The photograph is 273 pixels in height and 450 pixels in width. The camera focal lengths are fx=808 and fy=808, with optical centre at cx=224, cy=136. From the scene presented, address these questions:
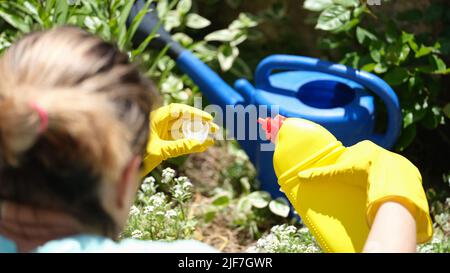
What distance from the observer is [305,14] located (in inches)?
108

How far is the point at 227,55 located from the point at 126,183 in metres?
1.67

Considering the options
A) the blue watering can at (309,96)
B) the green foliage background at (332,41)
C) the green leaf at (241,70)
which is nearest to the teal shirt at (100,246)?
the blue watering can at (309,96)

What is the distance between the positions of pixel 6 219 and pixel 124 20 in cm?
137

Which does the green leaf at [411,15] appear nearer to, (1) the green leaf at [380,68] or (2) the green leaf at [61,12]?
(1) the green leaf at [380,68]

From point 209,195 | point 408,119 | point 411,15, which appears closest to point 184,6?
point 209,195

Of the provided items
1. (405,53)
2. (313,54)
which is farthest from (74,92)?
(313,54)

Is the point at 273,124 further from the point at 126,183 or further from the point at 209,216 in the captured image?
the point at 209,216

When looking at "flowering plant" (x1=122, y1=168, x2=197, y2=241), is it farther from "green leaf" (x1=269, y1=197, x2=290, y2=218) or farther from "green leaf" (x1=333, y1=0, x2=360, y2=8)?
"green leaf" (x1=333, y1=0, x2=360, y2=8)

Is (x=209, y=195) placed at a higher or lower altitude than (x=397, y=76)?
lower

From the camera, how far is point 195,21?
8.75 feet

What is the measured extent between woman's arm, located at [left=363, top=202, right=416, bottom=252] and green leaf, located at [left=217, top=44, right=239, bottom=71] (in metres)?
1.44

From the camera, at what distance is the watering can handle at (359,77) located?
6.70 ft

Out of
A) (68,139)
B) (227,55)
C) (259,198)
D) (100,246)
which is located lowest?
(259,198)
